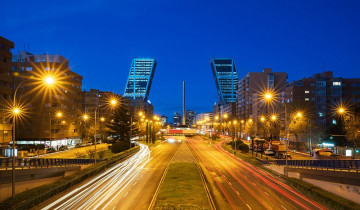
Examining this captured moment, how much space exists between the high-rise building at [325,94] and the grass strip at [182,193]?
219 feet

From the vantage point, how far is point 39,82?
250ft

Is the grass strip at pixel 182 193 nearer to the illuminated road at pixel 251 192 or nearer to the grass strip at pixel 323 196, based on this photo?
the illuminated road at pixel 251 192

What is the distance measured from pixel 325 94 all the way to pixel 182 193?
3278 inches

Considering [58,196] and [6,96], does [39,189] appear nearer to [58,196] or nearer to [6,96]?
[58,196]

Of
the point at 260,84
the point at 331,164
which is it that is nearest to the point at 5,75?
the point at 331,164

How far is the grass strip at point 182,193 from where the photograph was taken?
22.3 meters

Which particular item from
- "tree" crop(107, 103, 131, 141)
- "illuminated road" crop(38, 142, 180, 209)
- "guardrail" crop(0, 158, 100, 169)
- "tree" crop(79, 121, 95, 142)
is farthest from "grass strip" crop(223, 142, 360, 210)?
"tree" crop(79, 121, 95, 142)

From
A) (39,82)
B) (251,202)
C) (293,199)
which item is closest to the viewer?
(251,202)

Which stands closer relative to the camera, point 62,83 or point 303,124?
point 303,124

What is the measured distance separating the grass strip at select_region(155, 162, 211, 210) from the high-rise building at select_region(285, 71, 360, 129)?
6681 centimetres

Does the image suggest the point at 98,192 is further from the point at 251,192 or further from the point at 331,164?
the point at 331,164

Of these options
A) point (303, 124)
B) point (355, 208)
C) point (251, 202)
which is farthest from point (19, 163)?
point (303, 124)

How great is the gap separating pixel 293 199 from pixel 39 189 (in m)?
24.4

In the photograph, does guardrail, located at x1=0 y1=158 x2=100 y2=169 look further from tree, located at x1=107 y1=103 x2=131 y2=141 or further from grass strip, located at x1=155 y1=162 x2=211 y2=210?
tree, located at x1=107 y1=103 x2=131 y2=141
